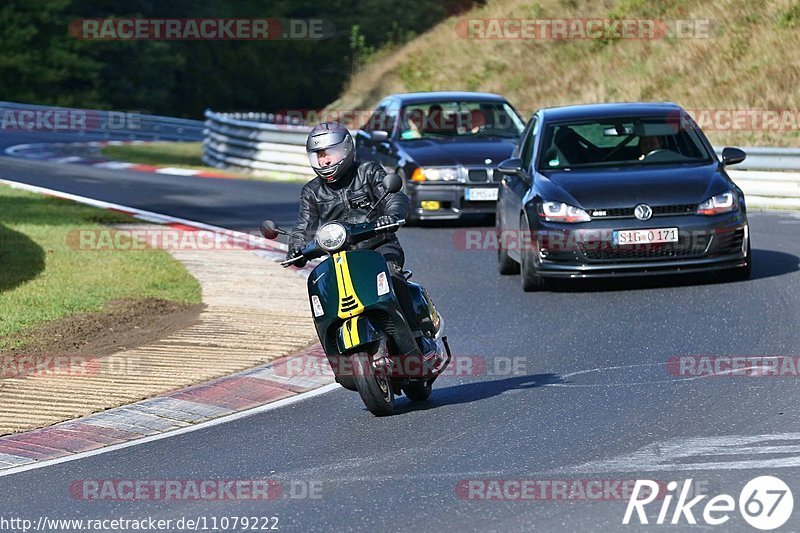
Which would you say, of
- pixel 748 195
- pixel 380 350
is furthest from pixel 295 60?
pixel 380 350

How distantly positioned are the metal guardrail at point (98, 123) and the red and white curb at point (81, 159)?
6.32m

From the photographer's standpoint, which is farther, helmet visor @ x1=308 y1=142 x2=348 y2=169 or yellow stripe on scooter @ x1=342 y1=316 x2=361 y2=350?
helmet visor @ x1=308 y1=142 x2=348 y2=169

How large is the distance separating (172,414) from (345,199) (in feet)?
5.69

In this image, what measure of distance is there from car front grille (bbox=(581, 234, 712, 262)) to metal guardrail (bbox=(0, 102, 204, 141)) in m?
34.0

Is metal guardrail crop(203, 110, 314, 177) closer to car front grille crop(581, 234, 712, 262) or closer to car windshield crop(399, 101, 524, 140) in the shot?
car windshield crop(399, 101, 524, 140)

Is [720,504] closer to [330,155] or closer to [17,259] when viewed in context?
[330,155]

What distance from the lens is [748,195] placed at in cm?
2098

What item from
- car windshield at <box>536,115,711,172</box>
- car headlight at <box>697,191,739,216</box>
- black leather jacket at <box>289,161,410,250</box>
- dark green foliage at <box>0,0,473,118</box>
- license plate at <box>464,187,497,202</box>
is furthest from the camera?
dark green foliage at <box>0,0,473,118</box>

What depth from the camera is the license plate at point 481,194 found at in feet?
64.0

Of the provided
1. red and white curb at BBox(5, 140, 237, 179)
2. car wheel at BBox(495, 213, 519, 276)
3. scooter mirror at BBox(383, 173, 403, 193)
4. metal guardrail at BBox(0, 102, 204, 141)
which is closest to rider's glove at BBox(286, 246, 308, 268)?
scooter mirror at BBox(383, 173, 403, 193)

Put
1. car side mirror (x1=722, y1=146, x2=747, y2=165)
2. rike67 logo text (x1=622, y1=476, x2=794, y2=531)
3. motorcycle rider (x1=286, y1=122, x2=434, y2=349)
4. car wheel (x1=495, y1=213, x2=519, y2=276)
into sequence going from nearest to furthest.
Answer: rike67 logo text (x1=622, y1=476, x2=794, y2=531) → motorcycle rider (x1=286, y1=122, x2=434, y2=349) → car side mirror (x1=722, y1=146, x2=747, y2=165) → car wheel (x1=495, y1=213, x2=519, y2=276)

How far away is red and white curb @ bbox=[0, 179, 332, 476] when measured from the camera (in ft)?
29.0

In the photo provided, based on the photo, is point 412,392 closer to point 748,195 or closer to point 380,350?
point 380,350

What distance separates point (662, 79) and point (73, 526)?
26.1m
